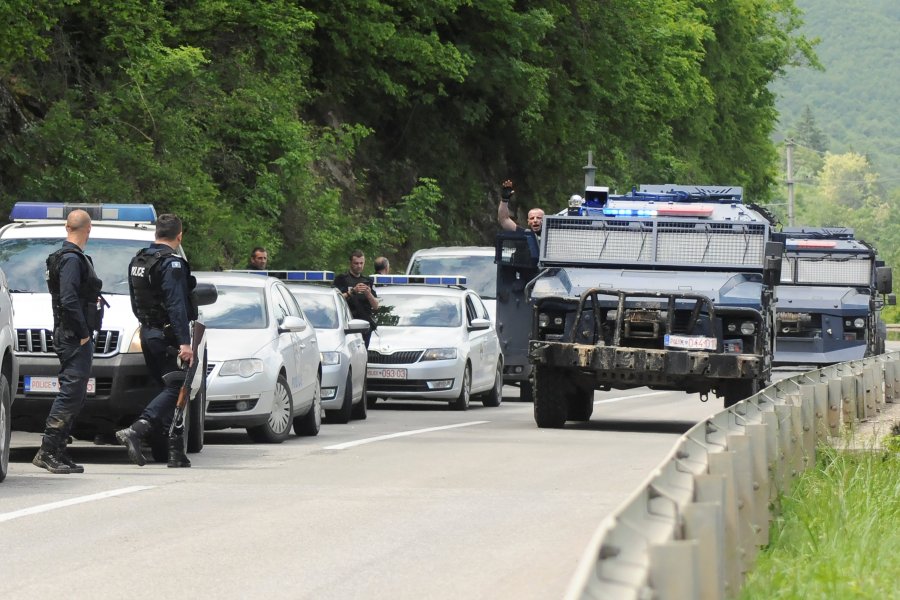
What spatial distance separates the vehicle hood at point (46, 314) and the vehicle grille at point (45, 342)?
42mm

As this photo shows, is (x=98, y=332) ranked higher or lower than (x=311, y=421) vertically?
higher

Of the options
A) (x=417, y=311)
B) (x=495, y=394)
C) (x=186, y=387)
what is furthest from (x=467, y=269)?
(x=186, y=387)

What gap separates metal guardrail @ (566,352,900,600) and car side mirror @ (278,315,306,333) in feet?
15.8

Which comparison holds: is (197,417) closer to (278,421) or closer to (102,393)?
(102,393)

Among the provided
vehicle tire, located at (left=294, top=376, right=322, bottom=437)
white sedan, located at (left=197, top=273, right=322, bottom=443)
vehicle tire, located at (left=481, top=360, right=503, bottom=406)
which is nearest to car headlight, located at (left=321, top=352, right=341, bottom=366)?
white sedan, located at (left=197, top=273, right=322, bottom=443)

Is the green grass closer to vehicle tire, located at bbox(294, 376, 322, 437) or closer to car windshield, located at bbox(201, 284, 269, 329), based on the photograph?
car windshield, located at bbox(201, 284, 269, 329)

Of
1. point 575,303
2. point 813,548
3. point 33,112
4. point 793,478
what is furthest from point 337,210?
point 813,548

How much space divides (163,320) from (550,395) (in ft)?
21.3

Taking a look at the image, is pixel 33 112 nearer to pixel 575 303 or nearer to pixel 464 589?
pixel 575 303

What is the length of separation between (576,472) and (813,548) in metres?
5.21

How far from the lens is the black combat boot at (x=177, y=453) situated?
45.5 ft

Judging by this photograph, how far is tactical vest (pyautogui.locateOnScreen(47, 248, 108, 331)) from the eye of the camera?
13.1 m

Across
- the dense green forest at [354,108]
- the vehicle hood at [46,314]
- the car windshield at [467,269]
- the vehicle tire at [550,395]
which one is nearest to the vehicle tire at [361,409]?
the vehicle tire at [550,395]

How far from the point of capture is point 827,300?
1277 inches
